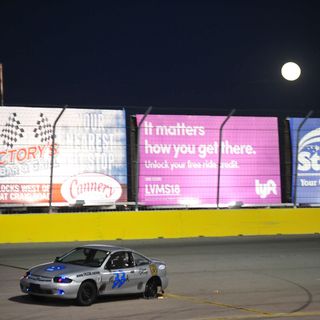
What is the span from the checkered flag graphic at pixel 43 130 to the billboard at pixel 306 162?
8.89m

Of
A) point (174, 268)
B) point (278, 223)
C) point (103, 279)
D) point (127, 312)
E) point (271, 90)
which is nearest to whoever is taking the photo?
point (127, 312)

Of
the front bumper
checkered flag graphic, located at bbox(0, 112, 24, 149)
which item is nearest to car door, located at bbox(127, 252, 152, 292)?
the front bumper

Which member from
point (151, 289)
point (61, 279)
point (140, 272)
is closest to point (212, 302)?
point (151, 289)

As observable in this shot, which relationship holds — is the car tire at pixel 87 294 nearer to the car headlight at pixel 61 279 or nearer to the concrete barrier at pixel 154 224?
the car headlight at pixel 61 279

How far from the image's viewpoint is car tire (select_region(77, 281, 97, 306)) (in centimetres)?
1077

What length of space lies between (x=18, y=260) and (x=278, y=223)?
10.3 metres

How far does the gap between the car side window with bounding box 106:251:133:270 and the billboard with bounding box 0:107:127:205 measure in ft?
28.7

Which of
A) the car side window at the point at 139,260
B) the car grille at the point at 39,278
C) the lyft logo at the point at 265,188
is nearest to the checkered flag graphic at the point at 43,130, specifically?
the lyft logo at the point at 265,188

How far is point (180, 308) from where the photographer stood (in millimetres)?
10797

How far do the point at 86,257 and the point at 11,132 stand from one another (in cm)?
941

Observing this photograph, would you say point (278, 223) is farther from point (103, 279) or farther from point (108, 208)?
point (103, 279)

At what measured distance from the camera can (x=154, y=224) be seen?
21266 millimetres

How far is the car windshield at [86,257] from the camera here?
37.8 feet

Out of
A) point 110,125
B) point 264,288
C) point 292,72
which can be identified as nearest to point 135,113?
point 110,125
